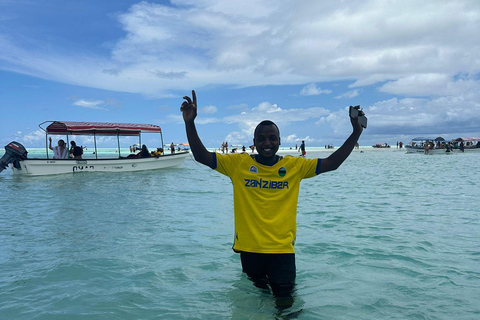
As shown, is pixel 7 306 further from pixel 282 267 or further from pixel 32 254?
pixel 282 267

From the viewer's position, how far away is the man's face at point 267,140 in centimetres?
289

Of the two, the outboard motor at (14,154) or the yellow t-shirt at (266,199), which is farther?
the outboard motor at (14,154)

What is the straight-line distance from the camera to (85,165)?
21094mm

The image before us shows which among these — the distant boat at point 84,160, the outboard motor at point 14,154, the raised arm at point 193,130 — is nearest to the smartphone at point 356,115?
the raised arm at point 193,130

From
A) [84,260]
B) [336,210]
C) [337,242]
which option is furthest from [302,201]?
[84,260]

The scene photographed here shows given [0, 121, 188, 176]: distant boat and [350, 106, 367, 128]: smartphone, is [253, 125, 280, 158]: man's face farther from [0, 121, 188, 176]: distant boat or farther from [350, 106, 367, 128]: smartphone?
[0, 121, 188, 176]: distant boat

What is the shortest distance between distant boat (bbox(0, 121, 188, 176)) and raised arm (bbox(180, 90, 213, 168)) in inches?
739

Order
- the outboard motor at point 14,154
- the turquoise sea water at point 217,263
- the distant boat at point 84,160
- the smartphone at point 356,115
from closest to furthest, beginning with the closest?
Result: 1. the smartphone at point 356,115
2. the turquoise sea water at point 217,263
3. the outboard motor at point 14,154
4. the distant boat at point 84,160

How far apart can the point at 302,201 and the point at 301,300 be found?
7.70 m

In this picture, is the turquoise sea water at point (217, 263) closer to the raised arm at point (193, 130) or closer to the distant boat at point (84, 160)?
the raised arm at point (193, 130)

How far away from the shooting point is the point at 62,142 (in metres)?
21.0

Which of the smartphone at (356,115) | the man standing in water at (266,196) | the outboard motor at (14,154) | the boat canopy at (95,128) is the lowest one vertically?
the man standing in water at (266,196)

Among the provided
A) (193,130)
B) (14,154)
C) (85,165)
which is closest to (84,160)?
(85,165)

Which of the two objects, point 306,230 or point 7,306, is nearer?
point 7,306
